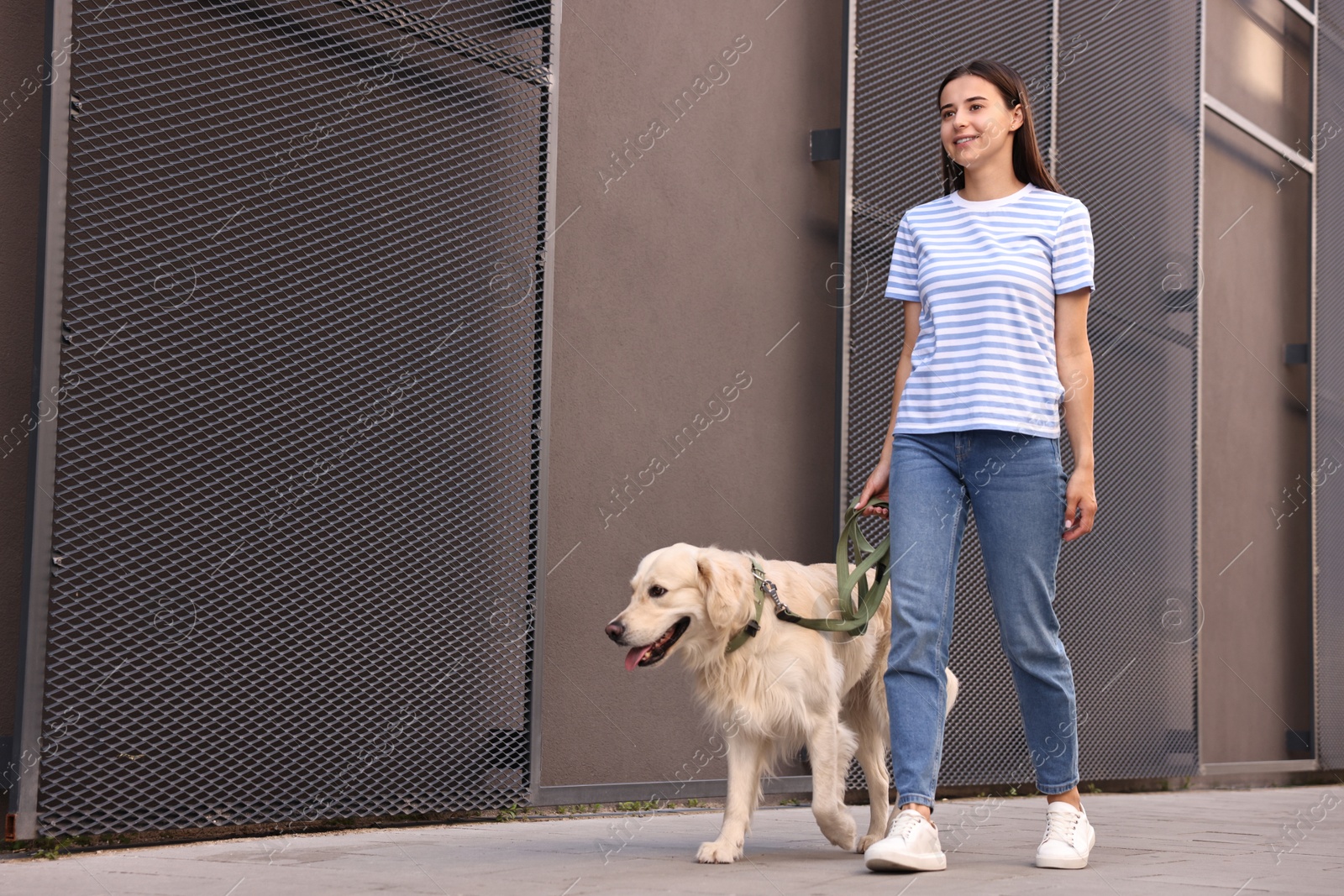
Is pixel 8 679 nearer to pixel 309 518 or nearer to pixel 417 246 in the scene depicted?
pixel 309 518

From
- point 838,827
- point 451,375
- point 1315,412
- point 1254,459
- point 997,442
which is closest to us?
point 997,442

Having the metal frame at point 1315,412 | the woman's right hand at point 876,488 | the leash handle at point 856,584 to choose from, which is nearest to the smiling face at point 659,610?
the leash handle at point 856,584

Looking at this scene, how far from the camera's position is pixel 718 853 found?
10.7 ft

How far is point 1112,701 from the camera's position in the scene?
7.17m

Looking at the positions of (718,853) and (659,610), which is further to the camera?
(659,610)

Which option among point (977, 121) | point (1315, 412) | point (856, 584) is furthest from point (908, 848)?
point (1315, 412)

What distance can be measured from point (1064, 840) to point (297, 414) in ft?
7.75

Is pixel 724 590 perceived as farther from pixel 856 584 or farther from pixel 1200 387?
pixel 1200 387

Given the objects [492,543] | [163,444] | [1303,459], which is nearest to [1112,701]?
[1303,459]

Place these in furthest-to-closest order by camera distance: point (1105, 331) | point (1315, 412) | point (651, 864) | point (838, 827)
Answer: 1. point (1315, 412)
2. point (1105, 331)
3. point (838, 827)
4. point (651, 864)

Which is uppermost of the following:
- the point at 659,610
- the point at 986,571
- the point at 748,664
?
the point at 986,571

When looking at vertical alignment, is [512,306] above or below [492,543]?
above

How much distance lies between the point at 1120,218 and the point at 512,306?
440 centimetres

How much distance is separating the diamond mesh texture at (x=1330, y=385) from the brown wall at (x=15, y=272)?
27.7 ft
